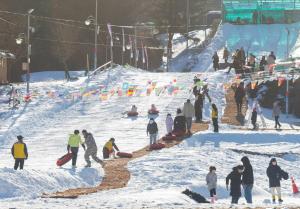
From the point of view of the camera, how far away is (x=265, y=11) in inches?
3184

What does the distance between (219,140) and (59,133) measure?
360 inches

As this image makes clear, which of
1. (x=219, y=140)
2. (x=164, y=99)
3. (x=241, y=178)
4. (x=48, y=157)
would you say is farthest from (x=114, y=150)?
(x=164, y=99)

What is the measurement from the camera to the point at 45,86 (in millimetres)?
53250

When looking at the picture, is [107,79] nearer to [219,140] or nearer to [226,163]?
[219,140]

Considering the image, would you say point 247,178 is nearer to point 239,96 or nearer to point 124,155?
point 124,155

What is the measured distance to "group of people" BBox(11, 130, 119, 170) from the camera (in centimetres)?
2597

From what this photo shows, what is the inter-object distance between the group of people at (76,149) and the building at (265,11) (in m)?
51.7

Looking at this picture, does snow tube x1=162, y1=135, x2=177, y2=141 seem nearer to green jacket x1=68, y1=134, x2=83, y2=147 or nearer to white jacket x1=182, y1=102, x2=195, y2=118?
white jacket x1=182, y1=102, x2=195, y2=118

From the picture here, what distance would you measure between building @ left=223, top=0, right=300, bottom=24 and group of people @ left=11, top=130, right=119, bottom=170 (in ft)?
170

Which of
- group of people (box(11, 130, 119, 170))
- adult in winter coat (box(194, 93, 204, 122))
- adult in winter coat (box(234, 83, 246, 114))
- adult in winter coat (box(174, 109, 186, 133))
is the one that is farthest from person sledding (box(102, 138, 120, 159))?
adult in winter coat (box(234, 83, 246, 114))

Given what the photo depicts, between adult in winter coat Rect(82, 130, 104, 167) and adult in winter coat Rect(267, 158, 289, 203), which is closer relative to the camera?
adult in winter coat Rect(267, 158, 289, 203)

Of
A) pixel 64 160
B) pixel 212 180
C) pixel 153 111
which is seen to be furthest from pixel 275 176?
pixel 153 111

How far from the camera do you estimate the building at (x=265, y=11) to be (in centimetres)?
8019

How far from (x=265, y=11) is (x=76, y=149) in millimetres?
56545
